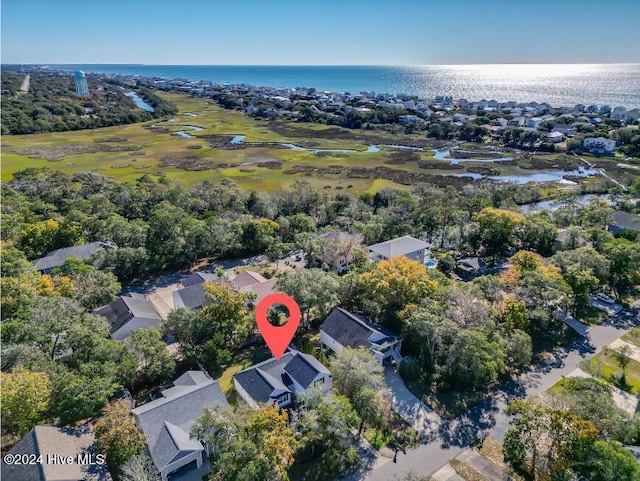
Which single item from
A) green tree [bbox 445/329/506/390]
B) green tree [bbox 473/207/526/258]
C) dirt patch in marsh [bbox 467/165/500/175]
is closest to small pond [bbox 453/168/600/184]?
dirt patch in marsh [bbox 467/165/500/175]

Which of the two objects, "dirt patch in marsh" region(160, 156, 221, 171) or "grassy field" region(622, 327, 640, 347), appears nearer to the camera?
"grassy field" region(622, 327, 640, 347)

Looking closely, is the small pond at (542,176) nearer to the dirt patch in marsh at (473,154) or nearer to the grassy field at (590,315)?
the dirt patch in marsh at (473,154)

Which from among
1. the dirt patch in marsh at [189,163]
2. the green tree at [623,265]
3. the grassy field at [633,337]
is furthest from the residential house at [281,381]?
the dirt patch in marsh at [189,163]

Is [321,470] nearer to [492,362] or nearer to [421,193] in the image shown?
[492,362]

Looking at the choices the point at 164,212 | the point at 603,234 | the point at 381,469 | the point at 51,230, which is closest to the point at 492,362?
the point at 381,469

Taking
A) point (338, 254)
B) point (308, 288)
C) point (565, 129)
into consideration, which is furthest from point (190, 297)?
point (565, 129)

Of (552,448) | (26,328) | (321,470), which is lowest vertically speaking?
(321,470)

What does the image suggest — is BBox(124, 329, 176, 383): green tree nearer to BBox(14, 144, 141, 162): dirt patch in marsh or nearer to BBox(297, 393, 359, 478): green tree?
BBox(297, 393, 359, 478): green tree

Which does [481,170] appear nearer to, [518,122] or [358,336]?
[518,122]
